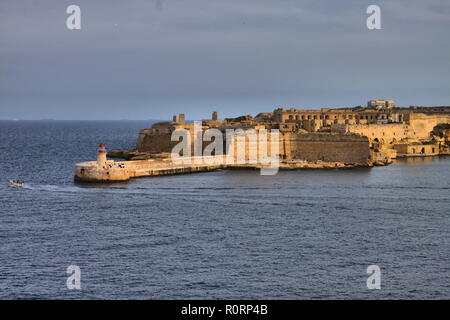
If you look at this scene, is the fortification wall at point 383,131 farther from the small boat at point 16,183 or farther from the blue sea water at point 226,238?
the small boat at point 16,183

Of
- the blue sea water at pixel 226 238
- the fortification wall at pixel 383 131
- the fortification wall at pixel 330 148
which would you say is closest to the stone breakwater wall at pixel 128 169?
the blue sea water at pixel 226 238

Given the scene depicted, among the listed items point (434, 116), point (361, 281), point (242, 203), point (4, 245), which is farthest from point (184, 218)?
point (434, 116)

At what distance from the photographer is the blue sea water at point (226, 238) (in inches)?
587

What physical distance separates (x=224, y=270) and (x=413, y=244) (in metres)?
5.41

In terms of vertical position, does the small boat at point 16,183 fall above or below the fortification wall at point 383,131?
below

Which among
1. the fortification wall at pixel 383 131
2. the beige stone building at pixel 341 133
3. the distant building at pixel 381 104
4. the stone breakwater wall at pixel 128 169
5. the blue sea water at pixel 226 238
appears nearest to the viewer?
the blue sea water at pixel 226 238

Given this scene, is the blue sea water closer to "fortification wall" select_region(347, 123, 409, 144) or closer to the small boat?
the small boat

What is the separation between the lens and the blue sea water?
14.9 metres

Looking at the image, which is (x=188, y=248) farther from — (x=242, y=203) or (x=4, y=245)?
(x=242, y=203)

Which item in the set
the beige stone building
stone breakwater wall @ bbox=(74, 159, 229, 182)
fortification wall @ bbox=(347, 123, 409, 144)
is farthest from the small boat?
fortification wall @ bbox=(347, 123, 409, 144)

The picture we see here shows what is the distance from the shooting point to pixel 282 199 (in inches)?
1025

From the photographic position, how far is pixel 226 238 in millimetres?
19109

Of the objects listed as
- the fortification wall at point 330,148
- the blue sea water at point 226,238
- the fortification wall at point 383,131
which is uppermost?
the fortification wall at point 383,131
